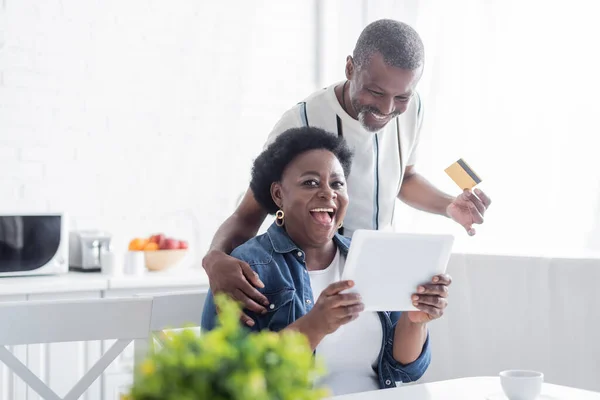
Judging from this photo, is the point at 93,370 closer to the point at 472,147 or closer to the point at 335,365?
the point at 335,365

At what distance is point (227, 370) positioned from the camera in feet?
1.52

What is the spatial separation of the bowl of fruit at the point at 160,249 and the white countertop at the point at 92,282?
0.06m

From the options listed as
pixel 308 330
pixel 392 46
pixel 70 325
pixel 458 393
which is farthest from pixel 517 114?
pixel 70 325

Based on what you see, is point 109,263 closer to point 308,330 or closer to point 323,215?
point 323,215

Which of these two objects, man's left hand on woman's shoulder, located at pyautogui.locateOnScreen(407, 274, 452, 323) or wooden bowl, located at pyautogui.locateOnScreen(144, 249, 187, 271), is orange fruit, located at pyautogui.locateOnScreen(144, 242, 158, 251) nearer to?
wooden bowl, located at pyautogui.locateOnScreen(144, 249, 187, 271)

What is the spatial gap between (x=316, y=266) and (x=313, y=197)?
0.55ft

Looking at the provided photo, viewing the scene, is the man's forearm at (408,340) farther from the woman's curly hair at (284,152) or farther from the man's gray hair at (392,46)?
the man's gray hair at (392,46)

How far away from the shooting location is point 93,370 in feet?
4.90

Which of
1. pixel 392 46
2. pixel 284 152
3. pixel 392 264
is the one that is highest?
pixel 392 46

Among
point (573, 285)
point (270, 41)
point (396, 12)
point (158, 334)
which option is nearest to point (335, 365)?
point (158, 334)

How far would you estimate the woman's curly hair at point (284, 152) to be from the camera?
1.80 meters

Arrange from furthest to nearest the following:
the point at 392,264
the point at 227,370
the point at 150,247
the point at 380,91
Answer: the point at 150,247 → the point at 380,91 → the point at 392,264 → the point at 227,370

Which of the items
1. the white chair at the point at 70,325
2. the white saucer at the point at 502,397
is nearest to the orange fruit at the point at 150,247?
the white chair at the point at 70,325

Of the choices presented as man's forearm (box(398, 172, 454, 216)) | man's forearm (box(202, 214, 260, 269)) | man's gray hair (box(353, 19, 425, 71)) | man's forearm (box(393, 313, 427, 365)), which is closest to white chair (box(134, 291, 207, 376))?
man's forearm (box(202, 214, 260, 269))
